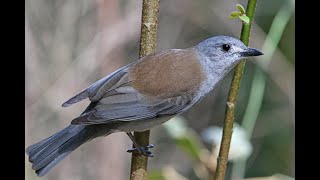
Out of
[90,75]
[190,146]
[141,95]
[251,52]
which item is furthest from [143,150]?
[90,75]

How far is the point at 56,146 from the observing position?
2303 mm

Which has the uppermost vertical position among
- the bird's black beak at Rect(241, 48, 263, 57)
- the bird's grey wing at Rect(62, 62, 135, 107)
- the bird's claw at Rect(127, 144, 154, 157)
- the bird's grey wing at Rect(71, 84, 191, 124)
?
the bird's black beak at Rect(241, 48, 263, 57)

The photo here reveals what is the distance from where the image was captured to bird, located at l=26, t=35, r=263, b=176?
2246 millimetres

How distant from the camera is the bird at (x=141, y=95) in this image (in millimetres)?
2246

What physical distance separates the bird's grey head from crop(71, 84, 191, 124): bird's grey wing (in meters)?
0.28

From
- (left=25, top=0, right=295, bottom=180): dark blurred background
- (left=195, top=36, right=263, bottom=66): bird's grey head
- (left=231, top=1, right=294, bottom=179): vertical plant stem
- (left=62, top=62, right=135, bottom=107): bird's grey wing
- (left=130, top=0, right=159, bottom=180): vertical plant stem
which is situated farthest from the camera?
(left=25, top=0, right=295, bottom=180): dark blurred background

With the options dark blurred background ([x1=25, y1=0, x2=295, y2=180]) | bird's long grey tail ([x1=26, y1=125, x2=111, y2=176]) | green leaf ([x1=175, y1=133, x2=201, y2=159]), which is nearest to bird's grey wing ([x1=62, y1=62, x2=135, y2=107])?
bird's long grey tail ([x1=26, y1=125, x2=111, y2=176])

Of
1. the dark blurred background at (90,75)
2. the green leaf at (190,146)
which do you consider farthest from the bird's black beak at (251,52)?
the dark blurred background at (90,75)

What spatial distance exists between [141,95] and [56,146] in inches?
16.1

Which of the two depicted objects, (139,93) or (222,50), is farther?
(222,50)

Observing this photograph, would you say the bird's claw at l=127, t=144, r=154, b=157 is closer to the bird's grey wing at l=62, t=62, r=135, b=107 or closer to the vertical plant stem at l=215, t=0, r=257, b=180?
the bird's grey wing at l=62, t=62, r=135, b=107

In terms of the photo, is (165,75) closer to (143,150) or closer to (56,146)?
(143,150)
